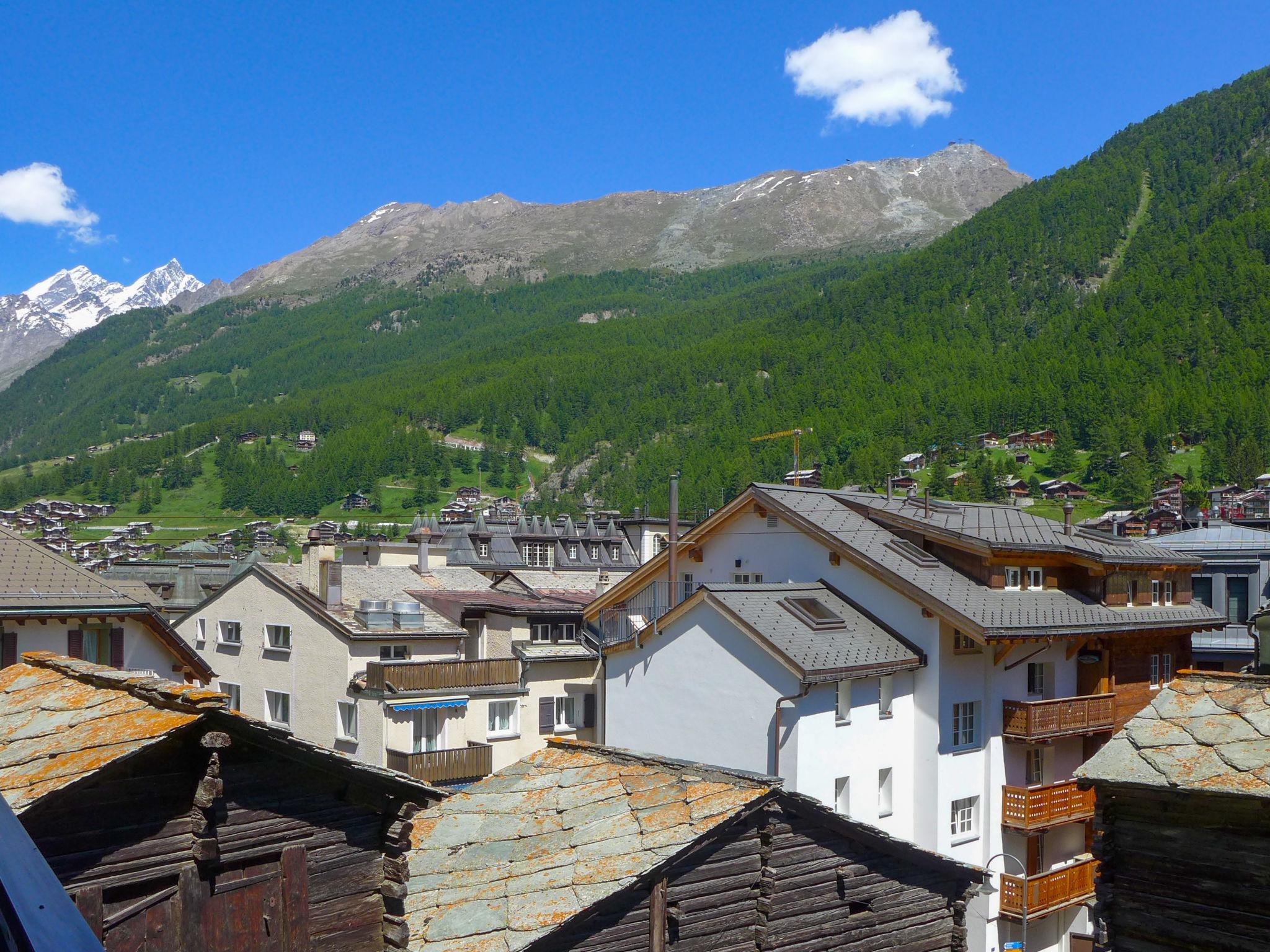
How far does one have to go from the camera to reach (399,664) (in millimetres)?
35594

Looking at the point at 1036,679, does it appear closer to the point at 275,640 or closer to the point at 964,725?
the point at 964,725

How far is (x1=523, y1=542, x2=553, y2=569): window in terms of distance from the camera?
332 ft

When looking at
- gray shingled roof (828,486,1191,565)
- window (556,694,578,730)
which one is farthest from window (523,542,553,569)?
gray shingled roof (828,486,1191,565)

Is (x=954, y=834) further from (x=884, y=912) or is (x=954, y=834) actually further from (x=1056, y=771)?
(x=884, y=912)

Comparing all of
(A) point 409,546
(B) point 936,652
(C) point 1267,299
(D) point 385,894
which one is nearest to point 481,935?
(D) point 385,894

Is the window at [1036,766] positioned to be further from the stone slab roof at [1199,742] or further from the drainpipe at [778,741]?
the stone slab roof at [1199,742]

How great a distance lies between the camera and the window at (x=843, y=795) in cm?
2664

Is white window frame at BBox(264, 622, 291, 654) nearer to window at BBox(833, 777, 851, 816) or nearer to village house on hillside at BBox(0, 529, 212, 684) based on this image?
village house on hillside at BBox(0, 529, 212, 684)

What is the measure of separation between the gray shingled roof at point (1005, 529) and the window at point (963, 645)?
2823 mm

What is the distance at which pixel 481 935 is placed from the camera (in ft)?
36.7

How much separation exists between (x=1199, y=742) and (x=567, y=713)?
29027 millimetres

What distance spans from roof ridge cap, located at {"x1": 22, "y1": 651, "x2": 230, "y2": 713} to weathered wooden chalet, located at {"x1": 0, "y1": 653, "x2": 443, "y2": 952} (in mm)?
21

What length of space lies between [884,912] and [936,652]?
45.0 ft

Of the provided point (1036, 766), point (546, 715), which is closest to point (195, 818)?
point (1036, 766)
